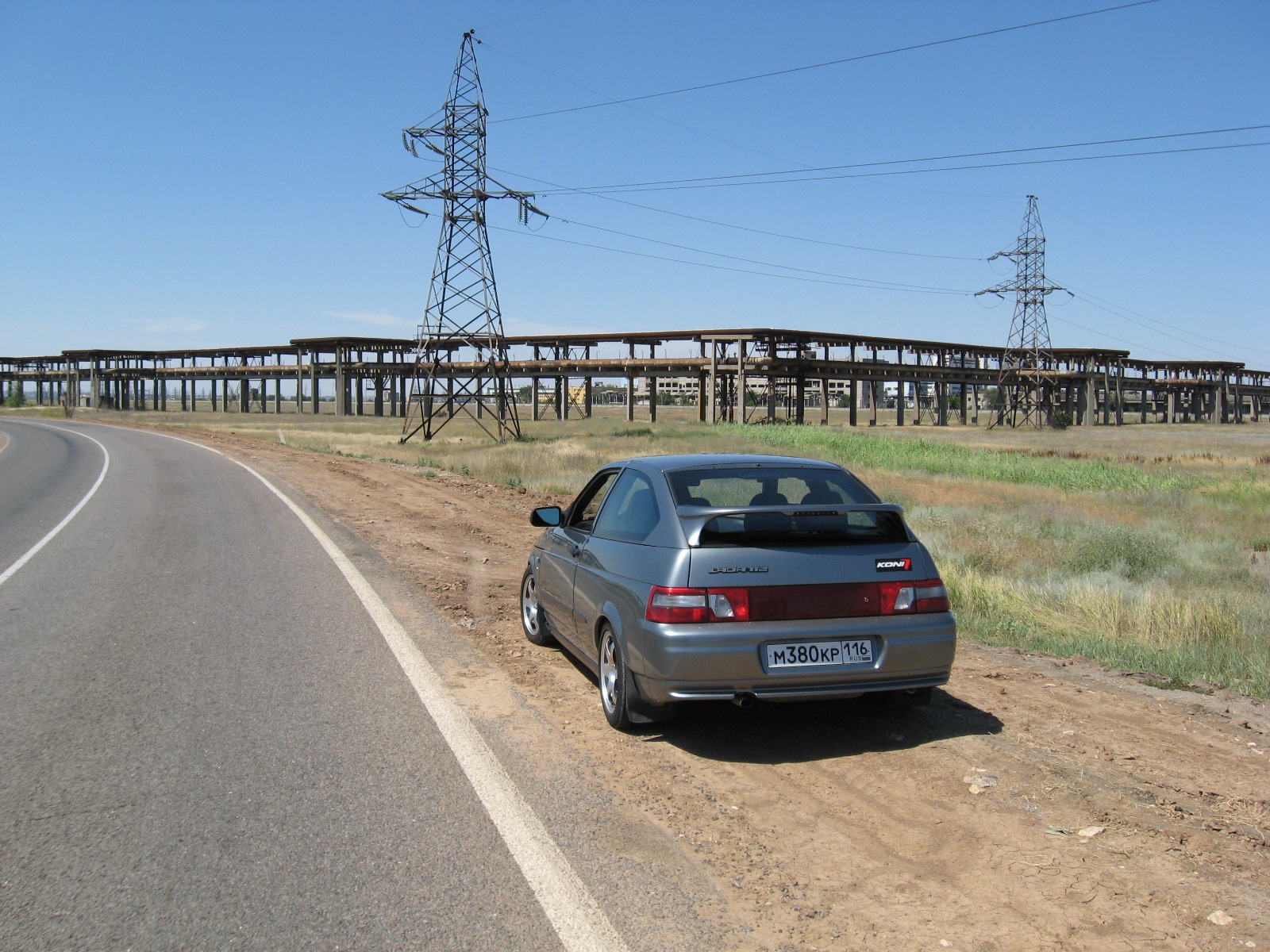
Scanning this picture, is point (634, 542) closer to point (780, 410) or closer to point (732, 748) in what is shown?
point (732, 748)

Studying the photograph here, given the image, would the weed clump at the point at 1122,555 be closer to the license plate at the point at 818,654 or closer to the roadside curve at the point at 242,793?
the license plate at the point at 818,654

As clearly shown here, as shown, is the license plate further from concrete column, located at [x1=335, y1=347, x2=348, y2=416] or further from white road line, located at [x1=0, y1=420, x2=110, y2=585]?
concrete column, located at [x1=335, y1=347, x2=348, y2=416]

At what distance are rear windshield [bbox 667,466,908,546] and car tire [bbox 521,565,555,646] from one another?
7.35 ft

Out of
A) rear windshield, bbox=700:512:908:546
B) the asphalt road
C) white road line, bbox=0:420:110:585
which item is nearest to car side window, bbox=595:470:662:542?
rear windshield, bbox=700:512:908:546

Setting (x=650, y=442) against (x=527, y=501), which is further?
(x=650, y=442)

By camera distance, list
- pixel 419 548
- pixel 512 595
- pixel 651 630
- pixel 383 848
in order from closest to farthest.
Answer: pixel 383 848 < pixel 651 630 < pixel 512 595 < pixel 419 548

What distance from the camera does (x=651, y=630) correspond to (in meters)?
5.27

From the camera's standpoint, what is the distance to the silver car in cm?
520

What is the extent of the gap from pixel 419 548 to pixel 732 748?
8319 mm

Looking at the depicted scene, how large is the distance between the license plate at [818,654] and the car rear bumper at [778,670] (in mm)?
25

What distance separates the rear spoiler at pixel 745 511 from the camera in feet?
17.7

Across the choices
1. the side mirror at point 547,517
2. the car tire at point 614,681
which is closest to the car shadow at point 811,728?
the car tire at point 614,681

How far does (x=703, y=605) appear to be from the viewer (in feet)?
17.1

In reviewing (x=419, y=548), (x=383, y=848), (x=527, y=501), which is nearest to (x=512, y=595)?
(x=419, y=548)
